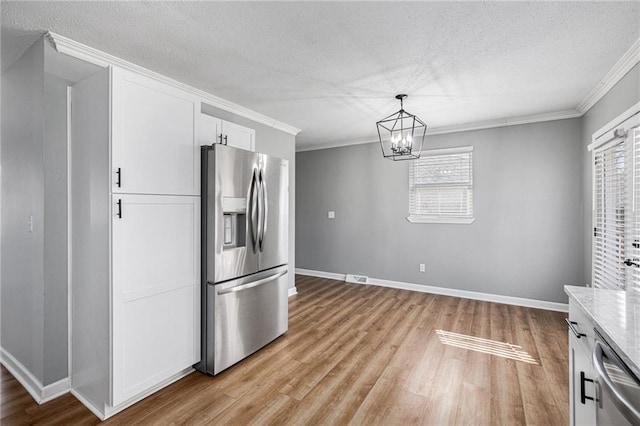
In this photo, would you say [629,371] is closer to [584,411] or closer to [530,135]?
[584,411]

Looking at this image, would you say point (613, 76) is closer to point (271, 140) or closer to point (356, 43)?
point (356, 43)

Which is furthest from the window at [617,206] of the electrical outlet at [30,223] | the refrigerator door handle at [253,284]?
the electrical outlet at [30,223]

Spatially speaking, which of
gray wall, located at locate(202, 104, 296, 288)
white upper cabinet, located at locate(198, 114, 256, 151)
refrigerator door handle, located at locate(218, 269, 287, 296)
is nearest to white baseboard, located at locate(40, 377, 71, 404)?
refrigerator door handle, located at locate(218, 269, 287, 296)

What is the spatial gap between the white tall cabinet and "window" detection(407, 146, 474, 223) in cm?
353

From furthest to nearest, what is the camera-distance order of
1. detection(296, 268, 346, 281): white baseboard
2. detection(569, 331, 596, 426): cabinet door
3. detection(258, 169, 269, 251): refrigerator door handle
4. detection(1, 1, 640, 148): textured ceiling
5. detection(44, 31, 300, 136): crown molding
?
detection(296, 268, 346, 281): white baseboard, detection(258, 169, 269, 251): refrigerator door handle, detection(44, 31, 300, 136): crown molding, detection(1, 1, 640, 148): textured ceiling, detection(569, 331, 596, 426): cabinet door

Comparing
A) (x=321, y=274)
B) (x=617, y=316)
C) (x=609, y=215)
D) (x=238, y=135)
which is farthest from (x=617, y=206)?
(x=321, y=274)

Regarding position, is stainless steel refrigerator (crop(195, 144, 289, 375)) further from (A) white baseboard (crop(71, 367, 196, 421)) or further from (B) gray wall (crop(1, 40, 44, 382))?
(B) gray wall (crop(1, 40, 44, 382))

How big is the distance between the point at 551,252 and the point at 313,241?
3.72 meters

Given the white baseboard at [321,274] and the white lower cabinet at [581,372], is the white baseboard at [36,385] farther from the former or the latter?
the white baseboard at [321,274]

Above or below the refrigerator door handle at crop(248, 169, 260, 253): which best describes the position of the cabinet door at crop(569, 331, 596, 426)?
below

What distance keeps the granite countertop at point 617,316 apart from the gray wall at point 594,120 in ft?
6.10

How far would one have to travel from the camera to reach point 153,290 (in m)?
2.13

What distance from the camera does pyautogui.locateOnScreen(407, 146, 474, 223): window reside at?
445cm

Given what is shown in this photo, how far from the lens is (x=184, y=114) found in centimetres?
237
